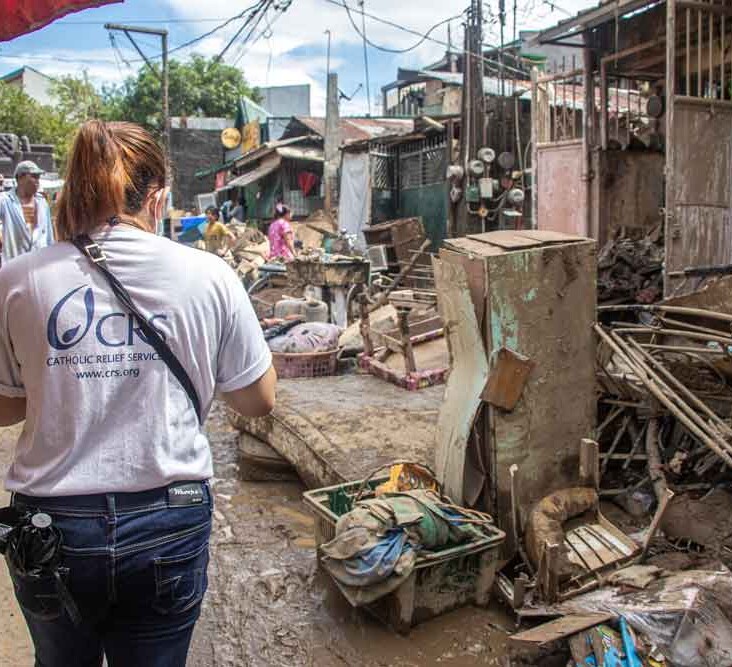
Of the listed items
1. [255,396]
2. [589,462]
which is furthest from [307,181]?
[255,396]

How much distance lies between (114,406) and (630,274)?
6.72m

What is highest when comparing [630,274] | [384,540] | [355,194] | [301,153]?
[301,153]

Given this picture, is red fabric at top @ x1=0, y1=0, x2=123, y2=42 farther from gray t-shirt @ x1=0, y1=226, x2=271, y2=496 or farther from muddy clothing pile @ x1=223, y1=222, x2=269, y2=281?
muddy clothing pile @ x1=223, y1=222, x2=269, y2=281

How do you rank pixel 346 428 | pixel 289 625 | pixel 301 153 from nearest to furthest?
pixel 289 625 < pixel 346 428 < pixel 301 153

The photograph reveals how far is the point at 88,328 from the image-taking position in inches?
61.1

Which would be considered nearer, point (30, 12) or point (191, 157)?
point (30, 12)

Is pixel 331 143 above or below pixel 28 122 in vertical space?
below

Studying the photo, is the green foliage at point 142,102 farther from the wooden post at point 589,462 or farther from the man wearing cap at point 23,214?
the wooden post at point 589,462

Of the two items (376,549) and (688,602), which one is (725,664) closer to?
(688,602)

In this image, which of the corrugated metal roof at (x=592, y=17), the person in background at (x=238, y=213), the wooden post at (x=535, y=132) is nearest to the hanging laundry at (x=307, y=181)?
the person in background at (x=238, y=213)

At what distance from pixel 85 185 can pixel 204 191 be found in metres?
30.9

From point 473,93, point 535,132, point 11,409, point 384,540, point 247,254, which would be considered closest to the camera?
point 11,409

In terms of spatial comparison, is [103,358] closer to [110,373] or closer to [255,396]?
[110,373]

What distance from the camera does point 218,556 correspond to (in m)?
4.01
